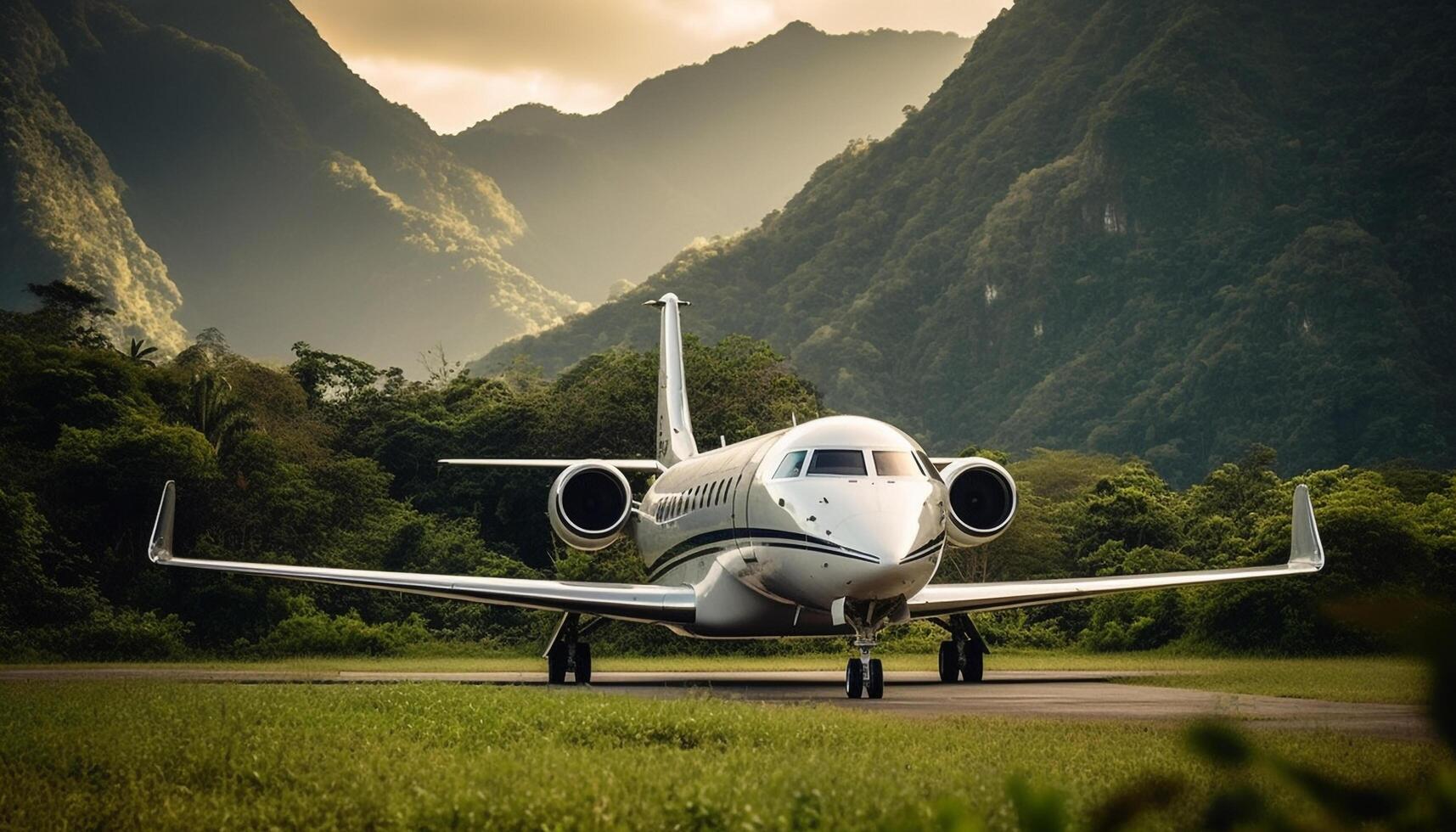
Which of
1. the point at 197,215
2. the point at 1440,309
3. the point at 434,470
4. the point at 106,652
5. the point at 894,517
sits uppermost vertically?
the point at 197,215

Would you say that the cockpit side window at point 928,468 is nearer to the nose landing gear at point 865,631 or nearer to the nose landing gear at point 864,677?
the nose landing gear at point 865,631

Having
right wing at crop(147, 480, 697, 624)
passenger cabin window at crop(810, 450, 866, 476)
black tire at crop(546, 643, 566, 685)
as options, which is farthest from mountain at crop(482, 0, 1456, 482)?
passenger cabin window at crop(810, 450, 866, 476)

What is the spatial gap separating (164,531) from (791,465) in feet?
31.0

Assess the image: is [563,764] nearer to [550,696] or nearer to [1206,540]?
[550,696]

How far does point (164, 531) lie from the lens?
21.3 meters

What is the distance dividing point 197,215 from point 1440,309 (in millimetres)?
150046

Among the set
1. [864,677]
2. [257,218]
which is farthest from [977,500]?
[257,218]

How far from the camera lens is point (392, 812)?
6625mm

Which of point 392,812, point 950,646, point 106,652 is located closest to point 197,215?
point 106,652

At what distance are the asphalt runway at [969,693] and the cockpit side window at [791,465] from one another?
259cm

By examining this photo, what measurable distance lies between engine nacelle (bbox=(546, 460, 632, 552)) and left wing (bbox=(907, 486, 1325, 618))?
575cm

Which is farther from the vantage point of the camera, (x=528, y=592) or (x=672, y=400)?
(x=672, y=400)

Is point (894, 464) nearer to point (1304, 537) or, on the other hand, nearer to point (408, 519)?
point (1304, 537)

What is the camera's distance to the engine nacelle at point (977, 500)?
19250 mm
